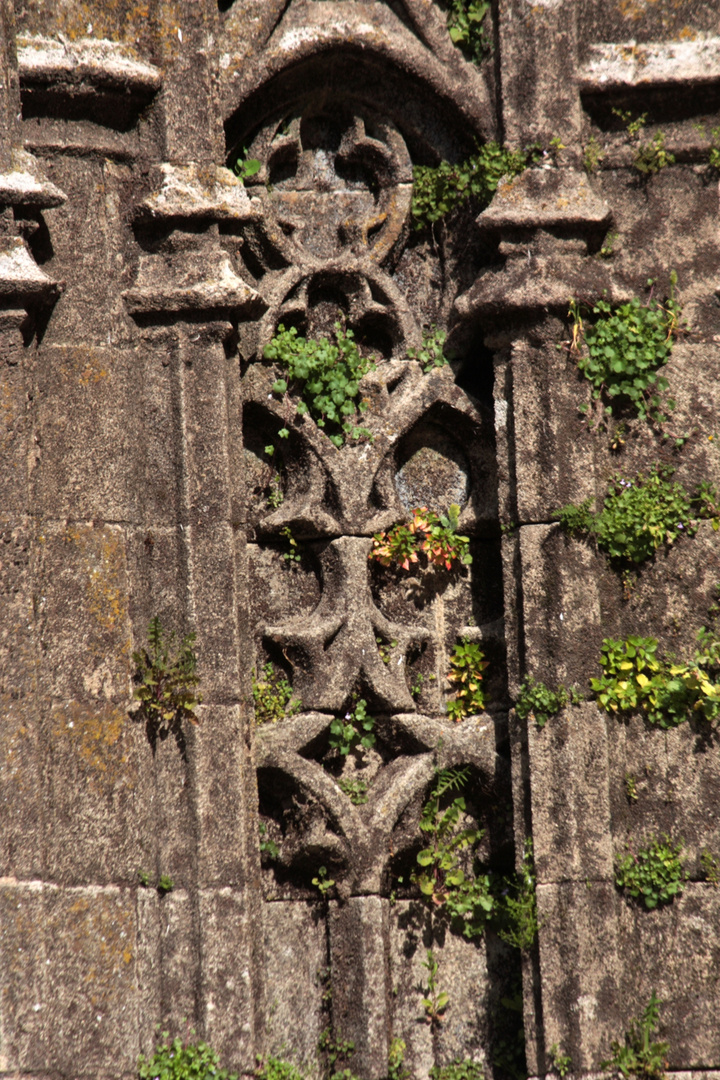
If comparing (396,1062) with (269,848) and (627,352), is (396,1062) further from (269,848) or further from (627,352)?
(627,352)

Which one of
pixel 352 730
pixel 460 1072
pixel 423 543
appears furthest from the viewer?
pixel 423 543

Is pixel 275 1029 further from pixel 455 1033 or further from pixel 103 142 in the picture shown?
pixel 103 142

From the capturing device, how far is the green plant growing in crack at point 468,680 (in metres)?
4.66

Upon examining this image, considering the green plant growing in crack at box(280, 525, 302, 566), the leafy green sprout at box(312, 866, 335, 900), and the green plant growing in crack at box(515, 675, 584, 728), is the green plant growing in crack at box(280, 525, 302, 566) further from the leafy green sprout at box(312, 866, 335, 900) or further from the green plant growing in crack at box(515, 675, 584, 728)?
the leafy green sprout at box(312, 866, 335, 900)

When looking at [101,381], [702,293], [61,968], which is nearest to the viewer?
[61,968]

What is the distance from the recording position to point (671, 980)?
4.23 metres

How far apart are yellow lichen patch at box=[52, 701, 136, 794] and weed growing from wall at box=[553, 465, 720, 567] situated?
6.62ft

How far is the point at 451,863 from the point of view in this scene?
452 cm

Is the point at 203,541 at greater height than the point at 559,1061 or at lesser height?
greater

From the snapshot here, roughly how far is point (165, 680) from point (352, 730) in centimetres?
88

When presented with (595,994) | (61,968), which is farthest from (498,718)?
(61,968)

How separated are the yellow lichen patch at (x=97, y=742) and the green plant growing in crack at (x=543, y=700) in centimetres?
164

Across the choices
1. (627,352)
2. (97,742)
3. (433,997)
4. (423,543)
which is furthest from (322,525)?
(433,997)

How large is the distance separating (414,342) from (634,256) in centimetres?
104
